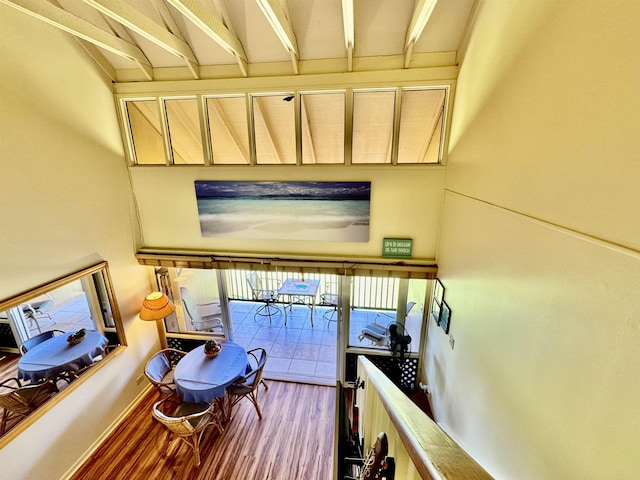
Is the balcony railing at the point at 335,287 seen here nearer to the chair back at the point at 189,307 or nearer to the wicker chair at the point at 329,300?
the wicker chair at the point at 329,300

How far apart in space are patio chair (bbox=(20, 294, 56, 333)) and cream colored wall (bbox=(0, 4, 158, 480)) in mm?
205

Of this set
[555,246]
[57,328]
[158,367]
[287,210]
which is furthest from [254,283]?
[555,246]

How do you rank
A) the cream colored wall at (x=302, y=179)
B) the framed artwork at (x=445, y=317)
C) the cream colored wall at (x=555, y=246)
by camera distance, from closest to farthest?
the cream colored wall at (x=555, y=246)
the framed artwork at (x=445, y=317)
the cream colored wall at (x=302, y=179)

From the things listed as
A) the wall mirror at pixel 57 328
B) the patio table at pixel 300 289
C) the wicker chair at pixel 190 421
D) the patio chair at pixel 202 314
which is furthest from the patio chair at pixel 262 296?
the wall mirror at pixel 57 328

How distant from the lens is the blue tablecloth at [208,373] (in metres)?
3.38

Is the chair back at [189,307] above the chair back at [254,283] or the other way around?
above

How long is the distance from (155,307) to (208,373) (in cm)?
137

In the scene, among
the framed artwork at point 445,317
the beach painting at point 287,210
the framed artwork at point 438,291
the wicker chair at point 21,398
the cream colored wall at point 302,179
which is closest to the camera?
the wicker chair at point 21,398

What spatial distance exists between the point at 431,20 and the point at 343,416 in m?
3.89

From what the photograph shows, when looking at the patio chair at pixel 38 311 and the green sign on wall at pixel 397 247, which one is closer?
the patio chair at pixel 38 311

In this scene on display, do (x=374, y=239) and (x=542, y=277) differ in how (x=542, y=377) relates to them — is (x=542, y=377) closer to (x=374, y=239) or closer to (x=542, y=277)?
(x=542, y=277)

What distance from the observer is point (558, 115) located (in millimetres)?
1332

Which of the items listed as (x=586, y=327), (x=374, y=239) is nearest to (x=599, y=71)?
(x=586, y=327)

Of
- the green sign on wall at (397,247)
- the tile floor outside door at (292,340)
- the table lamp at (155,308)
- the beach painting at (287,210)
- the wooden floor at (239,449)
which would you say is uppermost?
the beach painting at (287,210)
